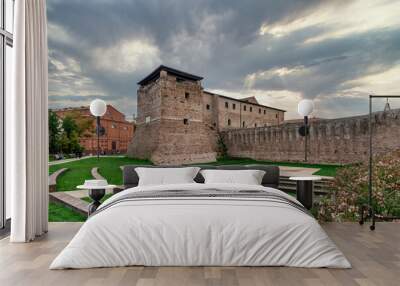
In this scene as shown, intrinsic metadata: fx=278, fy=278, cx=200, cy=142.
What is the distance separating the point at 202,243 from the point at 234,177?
142 centimetres

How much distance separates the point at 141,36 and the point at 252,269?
3.78m

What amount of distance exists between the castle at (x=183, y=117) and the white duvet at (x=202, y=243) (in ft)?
8.28

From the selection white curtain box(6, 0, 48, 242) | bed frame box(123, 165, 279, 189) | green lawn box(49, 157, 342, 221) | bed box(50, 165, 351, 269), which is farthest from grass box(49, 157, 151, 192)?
bed box(50, 165, 351, 269)

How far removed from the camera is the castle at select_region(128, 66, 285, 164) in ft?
15.4

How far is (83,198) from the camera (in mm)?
4156

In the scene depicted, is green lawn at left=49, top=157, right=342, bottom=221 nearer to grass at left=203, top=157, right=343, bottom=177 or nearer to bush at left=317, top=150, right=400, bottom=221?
grass at left=203, top=157, right=343, bottom=177

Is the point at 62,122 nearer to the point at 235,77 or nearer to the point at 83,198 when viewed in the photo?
the point at 83,198

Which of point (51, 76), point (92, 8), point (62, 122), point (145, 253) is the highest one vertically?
point (92, 8)

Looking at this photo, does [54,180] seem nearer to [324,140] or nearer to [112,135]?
[112,135]

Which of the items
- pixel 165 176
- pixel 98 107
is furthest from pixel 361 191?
pixel 98 107

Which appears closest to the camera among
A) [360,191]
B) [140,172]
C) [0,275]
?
[0,275]

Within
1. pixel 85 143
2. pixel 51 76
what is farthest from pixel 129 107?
pixel 51 76

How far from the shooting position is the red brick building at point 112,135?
454 centimetres

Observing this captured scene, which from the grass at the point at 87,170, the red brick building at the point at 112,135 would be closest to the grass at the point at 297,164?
the grass at the point at 87,170
